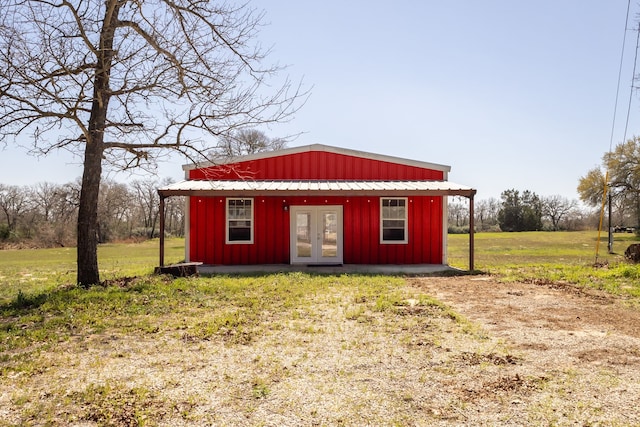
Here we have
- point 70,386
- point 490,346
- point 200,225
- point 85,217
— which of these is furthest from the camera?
point 200,225

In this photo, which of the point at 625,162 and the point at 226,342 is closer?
the point at 226,342

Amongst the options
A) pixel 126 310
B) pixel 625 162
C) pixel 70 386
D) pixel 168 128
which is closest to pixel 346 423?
pixel 70 386

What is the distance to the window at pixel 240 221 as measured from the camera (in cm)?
1420

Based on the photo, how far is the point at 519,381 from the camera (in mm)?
4035

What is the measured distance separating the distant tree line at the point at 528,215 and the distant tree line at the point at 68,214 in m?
27.9

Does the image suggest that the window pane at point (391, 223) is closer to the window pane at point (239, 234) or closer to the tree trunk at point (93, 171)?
the window pane at point (239, 234)

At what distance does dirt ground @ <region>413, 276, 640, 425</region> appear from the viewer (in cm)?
352

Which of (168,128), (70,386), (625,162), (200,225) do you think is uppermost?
(625,162)

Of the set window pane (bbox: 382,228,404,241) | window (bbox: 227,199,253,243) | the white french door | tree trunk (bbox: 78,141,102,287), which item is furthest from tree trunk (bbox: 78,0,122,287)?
window pane (bbox: 382,228,404,241)

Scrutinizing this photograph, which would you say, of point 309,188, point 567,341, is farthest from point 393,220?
point 567,341

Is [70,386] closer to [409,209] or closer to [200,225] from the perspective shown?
[200,225]

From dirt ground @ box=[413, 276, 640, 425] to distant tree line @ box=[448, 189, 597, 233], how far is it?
31838 mm

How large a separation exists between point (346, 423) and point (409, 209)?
11.6 metres

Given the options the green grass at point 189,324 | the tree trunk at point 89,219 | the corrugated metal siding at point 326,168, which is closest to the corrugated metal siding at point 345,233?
the corrugated metal siding at point 326,168
